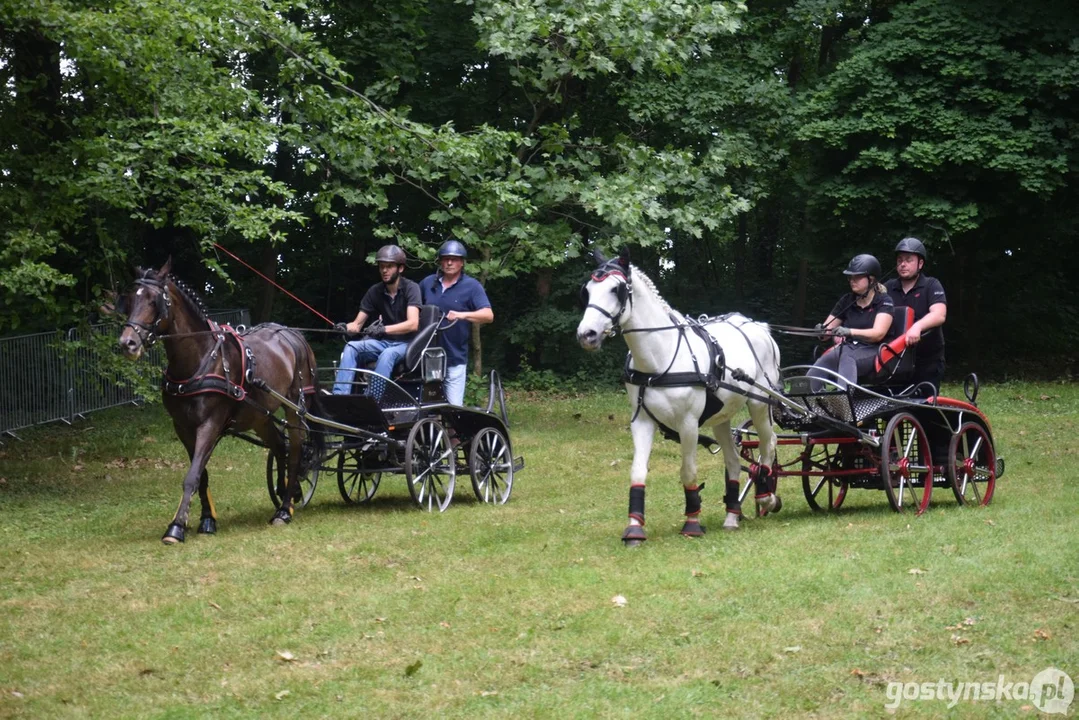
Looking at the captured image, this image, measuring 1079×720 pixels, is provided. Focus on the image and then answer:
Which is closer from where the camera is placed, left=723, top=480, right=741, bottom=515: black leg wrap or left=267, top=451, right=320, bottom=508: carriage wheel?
left=723, top=480, right=741, bottom=515: black leg wrap

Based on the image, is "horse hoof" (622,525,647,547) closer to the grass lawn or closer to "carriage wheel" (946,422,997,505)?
the grass lawn

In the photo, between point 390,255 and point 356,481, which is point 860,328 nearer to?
point 390,255

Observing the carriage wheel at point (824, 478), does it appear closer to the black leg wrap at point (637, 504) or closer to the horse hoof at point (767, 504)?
the horse hoof at point (767, 504)

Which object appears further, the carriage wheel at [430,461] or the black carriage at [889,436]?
the carriage wheel at [430,461]

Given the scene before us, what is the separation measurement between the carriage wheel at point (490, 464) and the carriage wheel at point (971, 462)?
13.9 ft

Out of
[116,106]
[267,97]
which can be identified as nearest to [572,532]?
[116,106]

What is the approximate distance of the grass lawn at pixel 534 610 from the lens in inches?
239

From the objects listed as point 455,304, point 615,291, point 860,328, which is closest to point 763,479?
point 860,328

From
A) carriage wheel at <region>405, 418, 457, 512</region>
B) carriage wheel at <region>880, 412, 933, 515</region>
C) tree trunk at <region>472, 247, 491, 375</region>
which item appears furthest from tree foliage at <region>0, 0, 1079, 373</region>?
carriage wheel at <region>880, 412, 933, 515</region>

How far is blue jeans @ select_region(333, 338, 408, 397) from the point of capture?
11.8 meters

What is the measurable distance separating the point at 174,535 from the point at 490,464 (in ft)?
11.0

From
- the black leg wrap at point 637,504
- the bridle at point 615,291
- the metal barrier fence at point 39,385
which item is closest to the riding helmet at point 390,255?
the bridle at point 615,291

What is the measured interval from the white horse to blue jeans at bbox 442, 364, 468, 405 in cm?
292

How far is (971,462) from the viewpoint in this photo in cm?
1083
